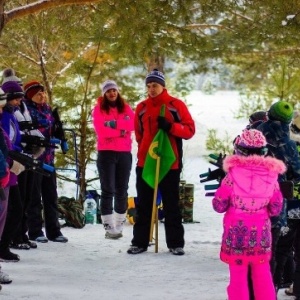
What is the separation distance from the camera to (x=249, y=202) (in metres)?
Result: 5.06

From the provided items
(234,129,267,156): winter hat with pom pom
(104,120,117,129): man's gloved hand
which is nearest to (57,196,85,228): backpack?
(104,120,117,129): man's gloved hand

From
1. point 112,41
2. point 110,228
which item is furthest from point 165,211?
point 112,41

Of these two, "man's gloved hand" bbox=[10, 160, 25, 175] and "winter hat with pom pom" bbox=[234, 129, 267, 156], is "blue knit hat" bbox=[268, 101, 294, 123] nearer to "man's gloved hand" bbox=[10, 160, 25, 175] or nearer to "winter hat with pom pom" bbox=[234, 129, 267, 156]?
"winter hat with pom pom" bbox=[234, 129, 267, 156]

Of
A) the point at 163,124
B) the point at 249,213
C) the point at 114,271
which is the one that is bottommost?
the point at 114,271

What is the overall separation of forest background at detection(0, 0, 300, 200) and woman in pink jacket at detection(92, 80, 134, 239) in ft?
2.30

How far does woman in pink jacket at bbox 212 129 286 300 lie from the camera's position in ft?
16.6

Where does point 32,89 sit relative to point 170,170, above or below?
above

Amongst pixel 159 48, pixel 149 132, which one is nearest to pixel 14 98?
pixel 149 132

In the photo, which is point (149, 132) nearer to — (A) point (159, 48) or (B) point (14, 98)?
(B) point (14, 98)

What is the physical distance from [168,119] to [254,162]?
2.68 metres

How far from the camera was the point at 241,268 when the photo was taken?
5102mm

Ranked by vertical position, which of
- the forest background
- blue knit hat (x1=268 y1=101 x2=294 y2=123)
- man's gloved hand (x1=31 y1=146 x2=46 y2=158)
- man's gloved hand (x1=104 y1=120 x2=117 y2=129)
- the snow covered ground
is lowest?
the snow covered ground

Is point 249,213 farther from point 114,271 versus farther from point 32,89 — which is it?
point 32,89

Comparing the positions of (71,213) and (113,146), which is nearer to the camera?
(113,146)
